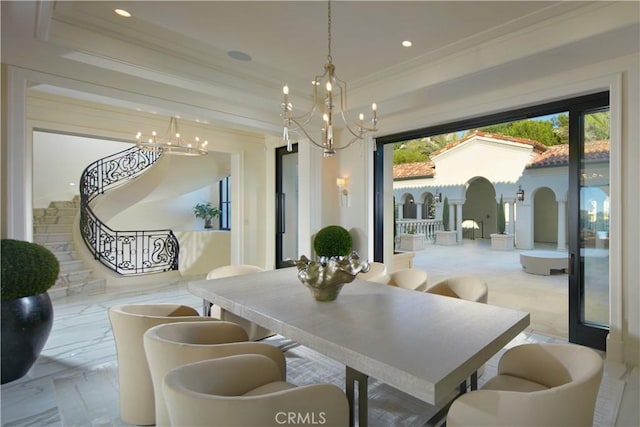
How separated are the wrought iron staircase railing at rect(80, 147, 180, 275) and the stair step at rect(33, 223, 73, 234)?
22.6 inches

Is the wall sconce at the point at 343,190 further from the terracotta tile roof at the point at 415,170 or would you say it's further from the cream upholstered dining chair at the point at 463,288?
the terracotta tile roof at the point at 415,170

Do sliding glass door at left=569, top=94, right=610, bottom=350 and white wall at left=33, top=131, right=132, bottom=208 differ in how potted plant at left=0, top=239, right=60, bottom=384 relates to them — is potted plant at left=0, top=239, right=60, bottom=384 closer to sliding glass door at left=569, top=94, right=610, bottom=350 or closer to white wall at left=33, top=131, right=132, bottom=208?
sliding glass door at left=569, top=94, right=610, bottom=350

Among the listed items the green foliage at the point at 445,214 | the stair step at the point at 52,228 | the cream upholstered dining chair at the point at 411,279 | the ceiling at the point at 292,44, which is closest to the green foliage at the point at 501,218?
the green foliage at the point at 445,214

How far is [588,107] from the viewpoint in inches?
129

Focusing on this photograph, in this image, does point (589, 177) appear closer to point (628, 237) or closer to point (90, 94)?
point (628, 237)

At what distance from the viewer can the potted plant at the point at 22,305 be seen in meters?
2.62

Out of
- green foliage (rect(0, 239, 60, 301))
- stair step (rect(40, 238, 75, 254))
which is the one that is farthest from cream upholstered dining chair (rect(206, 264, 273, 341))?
stair step (rect(40, 238, 75, 254))

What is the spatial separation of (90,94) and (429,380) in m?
4.20

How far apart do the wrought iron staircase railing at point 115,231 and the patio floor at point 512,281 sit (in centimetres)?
579

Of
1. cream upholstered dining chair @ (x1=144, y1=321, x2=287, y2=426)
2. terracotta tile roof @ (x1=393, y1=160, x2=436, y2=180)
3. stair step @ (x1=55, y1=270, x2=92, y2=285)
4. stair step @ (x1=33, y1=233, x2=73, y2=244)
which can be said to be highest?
terracotta tile roof @ (x1=393, y1=160, x2=436, y2=180)

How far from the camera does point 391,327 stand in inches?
66.9

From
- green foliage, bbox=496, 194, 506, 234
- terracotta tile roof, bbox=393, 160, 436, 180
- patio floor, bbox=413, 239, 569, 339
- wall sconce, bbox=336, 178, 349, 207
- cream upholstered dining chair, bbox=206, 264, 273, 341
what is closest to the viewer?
cream upholstered dining chair, bbox=206, 264, 273, 341

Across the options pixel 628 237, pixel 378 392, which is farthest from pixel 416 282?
pixel 628 237

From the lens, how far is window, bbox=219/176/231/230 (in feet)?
36.3
